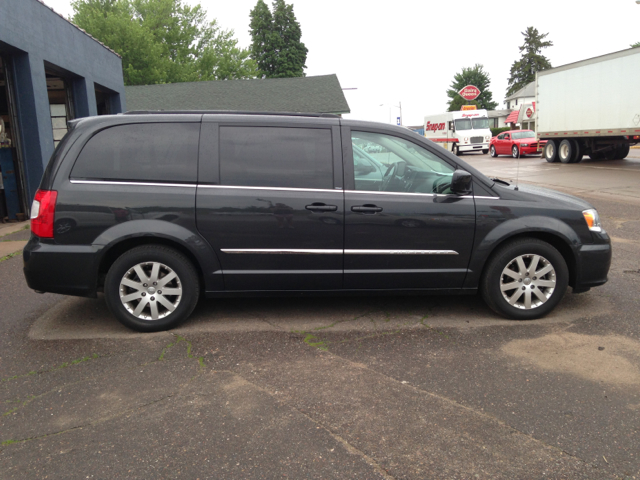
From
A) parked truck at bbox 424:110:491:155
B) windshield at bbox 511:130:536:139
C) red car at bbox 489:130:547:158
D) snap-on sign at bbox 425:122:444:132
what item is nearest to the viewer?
red car at bbox 489:130:547:158

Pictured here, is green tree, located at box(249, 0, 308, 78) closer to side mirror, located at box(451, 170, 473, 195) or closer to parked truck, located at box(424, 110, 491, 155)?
parked truck, located at box(424, 110, 491, 155)

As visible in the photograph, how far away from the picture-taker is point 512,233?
4.58 metres

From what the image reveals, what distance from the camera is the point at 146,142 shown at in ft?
14.6

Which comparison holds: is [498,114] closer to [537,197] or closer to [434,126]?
[434,126]

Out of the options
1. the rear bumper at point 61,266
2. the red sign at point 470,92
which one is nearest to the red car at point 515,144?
the rear bumper at point 61,266

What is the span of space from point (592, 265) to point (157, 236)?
377cm

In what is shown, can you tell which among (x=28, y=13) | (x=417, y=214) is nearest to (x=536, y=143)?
(x=28, y=13)

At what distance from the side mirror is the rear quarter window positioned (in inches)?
85.8

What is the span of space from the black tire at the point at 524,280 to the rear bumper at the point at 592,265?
0.52 ft

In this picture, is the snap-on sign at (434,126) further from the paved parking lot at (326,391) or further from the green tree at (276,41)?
the paved parking lot at (326,391)

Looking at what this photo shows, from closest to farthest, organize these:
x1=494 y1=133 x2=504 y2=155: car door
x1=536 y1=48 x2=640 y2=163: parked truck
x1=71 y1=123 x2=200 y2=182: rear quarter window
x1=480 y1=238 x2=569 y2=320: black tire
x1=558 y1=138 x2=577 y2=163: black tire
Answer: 1. x1=71 y1=123 x2=200 y2=182: rear quarter window
2. x1=480 y1=238 x2=569 y2=320: black tire
3. x1=536 y1=48 x2=640 y2=163: parked truck
4. x1=558 y1=138 x2=577 y2=163: black tire
5. x1=494 y1=133 x2=504 y2=155: car door

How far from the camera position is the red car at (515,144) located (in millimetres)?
29609

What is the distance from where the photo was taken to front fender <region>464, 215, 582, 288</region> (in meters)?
4.58

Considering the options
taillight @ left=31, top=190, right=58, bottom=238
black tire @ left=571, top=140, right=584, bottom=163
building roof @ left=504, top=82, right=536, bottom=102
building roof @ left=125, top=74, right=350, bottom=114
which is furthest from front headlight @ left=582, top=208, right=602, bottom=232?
building roof @ left=504, top=82, right=536, bottom=102
